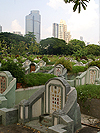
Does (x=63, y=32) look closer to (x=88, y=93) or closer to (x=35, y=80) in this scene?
(x=35, y=80)

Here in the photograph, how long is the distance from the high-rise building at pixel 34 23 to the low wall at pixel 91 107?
164152 millimetres

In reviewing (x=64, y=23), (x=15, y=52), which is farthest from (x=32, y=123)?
(x=64, y=23)

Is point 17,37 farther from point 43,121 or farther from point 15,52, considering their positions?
point 43,121

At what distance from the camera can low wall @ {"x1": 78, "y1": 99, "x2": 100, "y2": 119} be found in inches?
336

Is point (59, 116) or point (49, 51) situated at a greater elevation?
point (49, 51)

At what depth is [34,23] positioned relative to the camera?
174875 mm

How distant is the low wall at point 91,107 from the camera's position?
28.0 ft

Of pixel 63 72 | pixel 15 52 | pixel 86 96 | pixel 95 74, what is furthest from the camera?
pixel 15 52

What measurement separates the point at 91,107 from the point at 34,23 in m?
175

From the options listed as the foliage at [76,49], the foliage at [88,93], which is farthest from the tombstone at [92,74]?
the foliage at [76,49]

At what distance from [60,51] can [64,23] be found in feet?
354

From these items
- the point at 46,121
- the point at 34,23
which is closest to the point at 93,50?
the point at 46,121

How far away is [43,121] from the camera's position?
21.1 ft

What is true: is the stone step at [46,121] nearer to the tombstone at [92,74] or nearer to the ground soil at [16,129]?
the ground soil at [16,129]
